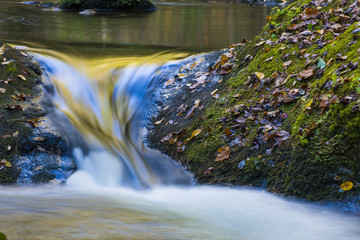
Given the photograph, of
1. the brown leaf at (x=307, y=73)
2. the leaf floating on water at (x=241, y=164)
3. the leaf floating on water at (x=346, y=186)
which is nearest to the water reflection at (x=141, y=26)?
the brown leaf at (x=307, y=73)

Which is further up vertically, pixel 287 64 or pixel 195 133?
pixel 287 64

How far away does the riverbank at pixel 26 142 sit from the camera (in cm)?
559

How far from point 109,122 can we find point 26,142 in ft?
5.41

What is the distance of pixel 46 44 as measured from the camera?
10.9 metres

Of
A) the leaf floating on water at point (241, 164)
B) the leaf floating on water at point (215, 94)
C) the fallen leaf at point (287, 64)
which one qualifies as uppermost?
the fallen leaf at point (287, 64)

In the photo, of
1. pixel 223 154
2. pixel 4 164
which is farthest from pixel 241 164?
pixel 4 164

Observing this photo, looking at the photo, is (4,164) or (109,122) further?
(109,122)

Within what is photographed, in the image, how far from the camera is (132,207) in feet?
14.8

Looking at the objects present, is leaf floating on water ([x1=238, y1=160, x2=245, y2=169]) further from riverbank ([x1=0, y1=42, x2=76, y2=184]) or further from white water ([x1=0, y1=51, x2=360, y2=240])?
riverbank ([x1=0, y1=42, x2=76, y2=184])

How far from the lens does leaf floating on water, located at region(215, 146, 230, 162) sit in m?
5.20

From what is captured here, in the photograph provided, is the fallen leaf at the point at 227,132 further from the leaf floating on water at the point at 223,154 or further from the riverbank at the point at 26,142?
the riverbank at the point at 26,142

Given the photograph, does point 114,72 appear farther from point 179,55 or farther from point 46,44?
point 46,44

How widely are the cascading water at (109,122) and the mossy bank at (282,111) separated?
1.05 feet

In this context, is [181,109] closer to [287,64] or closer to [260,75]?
[260,75]
